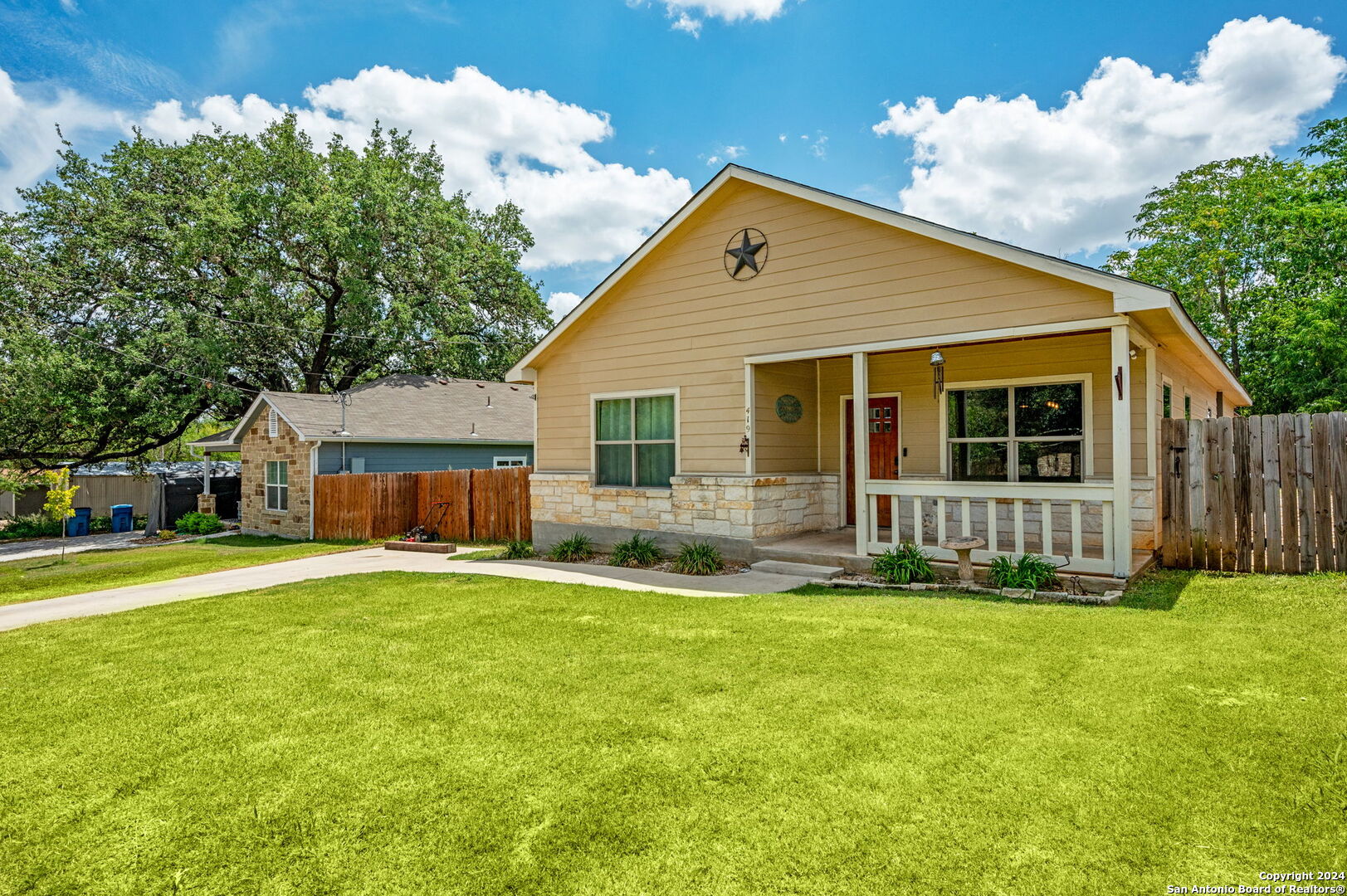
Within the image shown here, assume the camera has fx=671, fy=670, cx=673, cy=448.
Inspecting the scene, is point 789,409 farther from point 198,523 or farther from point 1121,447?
point 198,523

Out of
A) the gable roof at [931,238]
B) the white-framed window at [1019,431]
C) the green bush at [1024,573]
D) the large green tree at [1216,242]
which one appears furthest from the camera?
the large green tree at [1216,242]

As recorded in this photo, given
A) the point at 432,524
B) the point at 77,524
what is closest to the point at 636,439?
the point at 432,524

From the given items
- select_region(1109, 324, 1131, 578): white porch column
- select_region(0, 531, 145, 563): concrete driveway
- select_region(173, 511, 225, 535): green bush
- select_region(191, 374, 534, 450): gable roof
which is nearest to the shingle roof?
select_region(191, 374, 534, 450): gable roof

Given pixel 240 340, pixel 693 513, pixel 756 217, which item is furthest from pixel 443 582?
pixel 240 340

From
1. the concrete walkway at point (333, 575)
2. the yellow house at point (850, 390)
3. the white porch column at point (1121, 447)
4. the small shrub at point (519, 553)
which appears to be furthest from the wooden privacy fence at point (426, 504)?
the white porch column at point (1121, 447)

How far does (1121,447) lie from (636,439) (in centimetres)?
668

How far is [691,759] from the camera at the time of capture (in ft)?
10.3

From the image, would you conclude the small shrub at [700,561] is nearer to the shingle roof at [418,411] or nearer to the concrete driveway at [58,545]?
the shingle roof at [418,411]

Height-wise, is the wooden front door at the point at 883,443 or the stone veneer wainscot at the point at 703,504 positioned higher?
the wooden front door at the point at 883,443

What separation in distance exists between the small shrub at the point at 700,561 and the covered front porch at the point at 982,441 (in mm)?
688

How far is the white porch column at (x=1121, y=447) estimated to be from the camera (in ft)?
23.2

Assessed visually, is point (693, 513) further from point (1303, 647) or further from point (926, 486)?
point (1303, 647)

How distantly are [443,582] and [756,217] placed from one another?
6731 millimetres

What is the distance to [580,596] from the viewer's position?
24.2 feet
